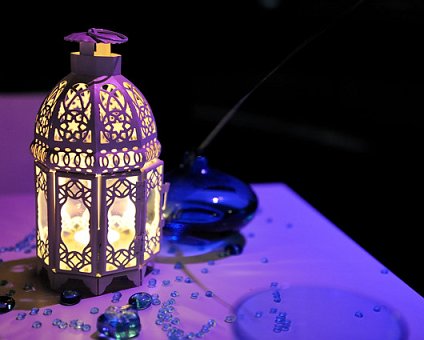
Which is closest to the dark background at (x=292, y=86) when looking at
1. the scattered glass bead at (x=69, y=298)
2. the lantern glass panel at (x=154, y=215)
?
the lantern glass panel at (x=154, y=215)

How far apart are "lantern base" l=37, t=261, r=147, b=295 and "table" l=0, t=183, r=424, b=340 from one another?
0.01m

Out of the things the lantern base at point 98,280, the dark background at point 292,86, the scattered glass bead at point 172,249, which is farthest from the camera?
the dark background at point 292,86

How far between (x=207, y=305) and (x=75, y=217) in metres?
0.25

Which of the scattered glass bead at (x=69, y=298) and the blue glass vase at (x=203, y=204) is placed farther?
the blue glass vase at (x=203, y=204)

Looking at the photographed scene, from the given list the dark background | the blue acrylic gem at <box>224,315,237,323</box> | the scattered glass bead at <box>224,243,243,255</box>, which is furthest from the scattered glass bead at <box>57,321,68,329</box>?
the dark background

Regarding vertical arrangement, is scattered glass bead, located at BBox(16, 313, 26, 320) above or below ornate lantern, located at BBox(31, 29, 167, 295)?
below

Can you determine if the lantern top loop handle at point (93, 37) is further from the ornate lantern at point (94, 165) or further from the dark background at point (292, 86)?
the dark background at point (292, 86)

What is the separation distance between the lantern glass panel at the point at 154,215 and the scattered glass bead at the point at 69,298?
12 centimetres

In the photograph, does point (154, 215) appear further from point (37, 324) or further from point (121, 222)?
point (37, 324)

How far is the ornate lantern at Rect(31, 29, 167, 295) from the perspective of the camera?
0.92 m

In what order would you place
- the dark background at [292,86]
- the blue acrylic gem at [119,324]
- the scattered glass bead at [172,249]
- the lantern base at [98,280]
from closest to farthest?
the blue acrylic gem at [119,324]
the lantern base at [98,280]
the scattered glass bead at [172,249]
the dark background at [292,86]

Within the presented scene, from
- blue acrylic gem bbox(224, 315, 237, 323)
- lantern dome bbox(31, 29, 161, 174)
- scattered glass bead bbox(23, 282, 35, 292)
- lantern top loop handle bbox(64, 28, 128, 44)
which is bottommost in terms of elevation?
scattered glass bead bbox(23, 282, 35, 292)

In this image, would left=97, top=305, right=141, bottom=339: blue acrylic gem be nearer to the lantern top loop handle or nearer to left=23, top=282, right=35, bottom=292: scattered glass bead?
left=23, top=282, right=35, bottom=292: scattered glass bead

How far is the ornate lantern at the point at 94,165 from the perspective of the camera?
92 centimetres
